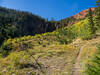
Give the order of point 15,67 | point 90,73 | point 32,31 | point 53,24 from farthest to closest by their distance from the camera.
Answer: point 53,24, point 32,31, point 15,67, point 90,73

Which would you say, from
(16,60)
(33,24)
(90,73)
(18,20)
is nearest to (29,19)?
(33,24)

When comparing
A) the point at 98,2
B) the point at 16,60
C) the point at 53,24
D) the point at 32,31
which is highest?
the point at 53,24

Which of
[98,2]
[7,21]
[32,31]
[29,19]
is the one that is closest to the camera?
[98,2]

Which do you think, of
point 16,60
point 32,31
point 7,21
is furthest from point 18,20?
point 16,60

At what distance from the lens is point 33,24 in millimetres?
125062

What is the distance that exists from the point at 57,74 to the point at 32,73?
2658mm

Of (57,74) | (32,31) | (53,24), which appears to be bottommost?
(57,74)

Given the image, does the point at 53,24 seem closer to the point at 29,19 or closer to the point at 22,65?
the point at 29,19

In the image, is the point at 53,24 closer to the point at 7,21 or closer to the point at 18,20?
the point at 18,20

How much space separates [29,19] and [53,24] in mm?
35453

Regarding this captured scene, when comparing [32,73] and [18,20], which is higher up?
[18,20]

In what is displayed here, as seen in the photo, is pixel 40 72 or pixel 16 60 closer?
pixel 40 72

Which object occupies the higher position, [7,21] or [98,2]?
[7,21]

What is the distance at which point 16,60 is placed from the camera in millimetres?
11906
